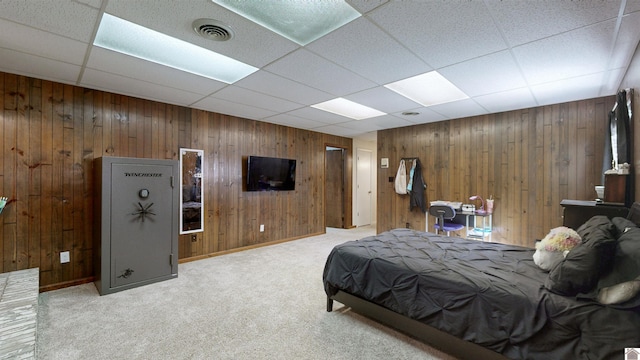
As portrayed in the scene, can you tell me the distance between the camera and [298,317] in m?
2.53

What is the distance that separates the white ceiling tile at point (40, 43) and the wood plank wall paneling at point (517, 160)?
16.6 feet

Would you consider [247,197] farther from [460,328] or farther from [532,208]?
[532,208]

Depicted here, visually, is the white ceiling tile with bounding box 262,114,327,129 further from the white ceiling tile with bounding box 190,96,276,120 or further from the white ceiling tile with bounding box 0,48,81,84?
the white ceiling tile with bounding box 0,48,81,84

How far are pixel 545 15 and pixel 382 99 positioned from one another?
1978mm

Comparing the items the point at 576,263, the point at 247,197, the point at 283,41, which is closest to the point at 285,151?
the point at 247,197

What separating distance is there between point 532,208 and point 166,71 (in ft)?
17.5

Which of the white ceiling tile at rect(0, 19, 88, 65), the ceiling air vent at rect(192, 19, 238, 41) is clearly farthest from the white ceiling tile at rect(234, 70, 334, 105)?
the white ceiling tile at rect(0, 19, 88, 65)

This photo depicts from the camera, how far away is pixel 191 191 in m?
4.21

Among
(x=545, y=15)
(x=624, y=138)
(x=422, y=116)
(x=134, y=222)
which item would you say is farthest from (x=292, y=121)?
(x=624, y=138)

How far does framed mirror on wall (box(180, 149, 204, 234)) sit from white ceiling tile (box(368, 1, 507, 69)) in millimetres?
3452

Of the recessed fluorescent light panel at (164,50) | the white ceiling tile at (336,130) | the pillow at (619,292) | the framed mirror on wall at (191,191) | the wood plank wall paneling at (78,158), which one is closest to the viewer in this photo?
the pillow at (619,292)

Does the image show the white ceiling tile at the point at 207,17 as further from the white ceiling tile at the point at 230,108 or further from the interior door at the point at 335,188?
the interior door at the point at 335,188

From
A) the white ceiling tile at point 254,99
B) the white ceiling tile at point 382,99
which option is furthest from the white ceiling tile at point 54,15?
the white ceiling tile at point 382,99

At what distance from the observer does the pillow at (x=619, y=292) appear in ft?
4.24
